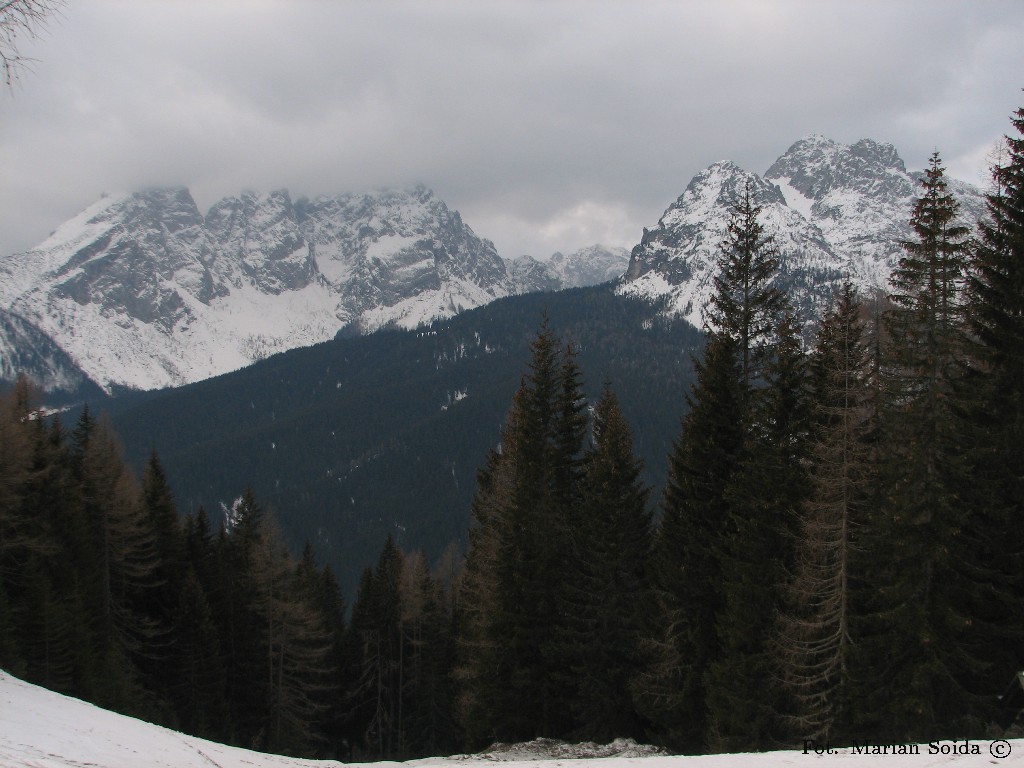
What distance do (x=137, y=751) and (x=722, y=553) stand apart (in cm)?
1412

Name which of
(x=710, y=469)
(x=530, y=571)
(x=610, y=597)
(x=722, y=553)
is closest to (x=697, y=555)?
(x=722, y=553)

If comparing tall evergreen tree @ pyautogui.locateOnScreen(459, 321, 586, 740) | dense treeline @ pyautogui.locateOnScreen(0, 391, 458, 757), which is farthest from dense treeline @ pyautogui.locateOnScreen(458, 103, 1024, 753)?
dense treeline @ pyautogui.locateOnScreen(0, 391, 458, 757)

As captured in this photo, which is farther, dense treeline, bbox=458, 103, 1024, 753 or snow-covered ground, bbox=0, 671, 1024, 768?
dense treeline, bbox=458, 103, 1024, 753

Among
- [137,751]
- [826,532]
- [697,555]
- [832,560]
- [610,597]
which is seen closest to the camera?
[137,751]

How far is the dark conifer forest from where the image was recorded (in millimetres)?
14969

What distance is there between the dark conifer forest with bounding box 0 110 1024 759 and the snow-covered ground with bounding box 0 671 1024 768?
18.2ft

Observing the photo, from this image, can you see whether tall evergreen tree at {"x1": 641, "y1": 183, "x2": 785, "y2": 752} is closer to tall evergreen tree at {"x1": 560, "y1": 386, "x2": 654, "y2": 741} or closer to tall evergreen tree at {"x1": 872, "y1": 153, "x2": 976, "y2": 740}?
tall evergreen tree at {"x1": 560, "y1": 386, "x2": 654, "y2": 741}

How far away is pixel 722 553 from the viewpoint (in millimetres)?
19359

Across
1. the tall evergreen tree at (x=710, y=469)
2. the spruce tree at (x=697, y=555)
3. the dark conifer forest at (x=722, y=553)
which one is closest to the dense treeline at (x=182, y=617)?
the dark conifer forest at (x=722, y=553)

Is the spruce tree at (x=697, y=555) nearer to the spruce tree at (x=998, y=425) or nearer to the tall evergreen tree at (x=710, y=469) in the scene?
the tall evergreen tree at (x=710, y=469)

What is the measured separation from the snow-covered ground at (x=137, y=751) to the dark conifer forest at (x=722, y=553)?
219 inches

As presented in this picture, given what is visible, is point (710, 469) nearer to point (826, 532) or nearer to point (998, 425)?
point (826, 532)

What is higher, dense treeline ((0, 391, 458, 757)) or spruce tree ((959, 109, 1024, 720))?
spruce tree ((959, 109, 1024, 720))

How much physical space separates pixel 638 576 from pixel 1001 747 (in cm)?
1671
